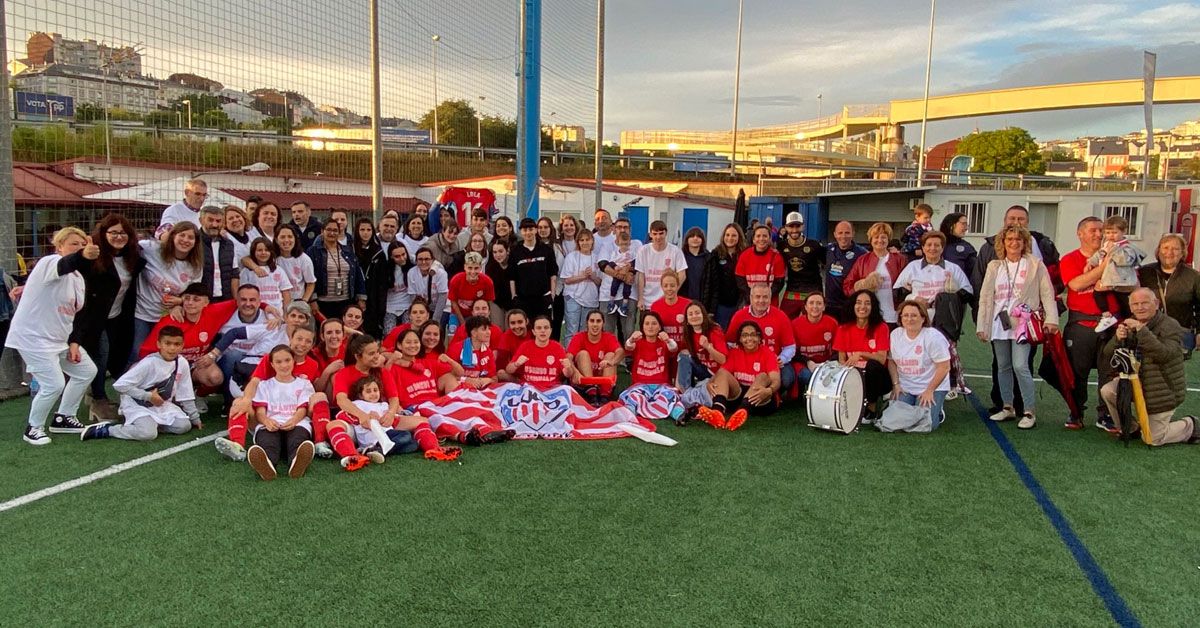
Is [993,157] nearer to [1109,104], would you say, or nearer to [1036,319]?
[1109,104]

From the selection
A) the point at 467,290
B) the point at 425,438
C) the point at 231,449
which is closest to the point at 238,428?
the point at 231,449

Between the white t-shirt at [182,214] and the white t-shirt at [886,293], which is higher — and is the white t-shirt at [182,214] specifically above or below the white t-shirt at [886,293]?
above

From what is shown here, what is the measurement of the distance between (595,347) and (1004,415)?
3398mm

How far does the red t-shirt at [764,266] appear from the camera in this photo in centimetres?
749

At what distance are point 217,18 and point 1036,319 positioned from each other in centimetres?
808

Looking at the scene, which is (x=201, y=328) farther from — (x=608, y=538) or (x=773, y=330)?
(x=773, y=330)

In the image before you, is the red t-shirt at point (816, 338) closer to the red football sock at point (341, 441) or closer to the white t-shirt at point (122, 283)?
the red football sock at point (341, 441)

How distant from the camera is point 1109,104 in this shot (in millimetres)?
42062

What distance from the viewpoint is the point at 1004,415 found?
6332 mm

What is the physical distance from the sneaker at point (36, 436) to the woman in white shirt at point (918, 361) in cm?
612

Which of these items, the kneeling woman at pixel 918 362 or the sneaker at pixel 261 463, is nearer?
the sneaker at pixel 261 463

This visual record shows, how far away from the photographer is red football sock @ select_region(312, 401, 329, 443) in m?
5.14

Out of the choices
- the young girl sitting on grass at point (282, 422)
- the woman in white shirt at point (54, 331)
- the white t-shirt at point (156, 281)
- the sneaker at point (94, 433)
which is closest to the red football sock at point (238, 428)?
the young girl sitting on grass at point (282, 422)

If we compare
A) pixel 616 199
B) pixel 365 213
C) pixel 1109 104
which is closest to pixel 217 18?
pixel 365 213
